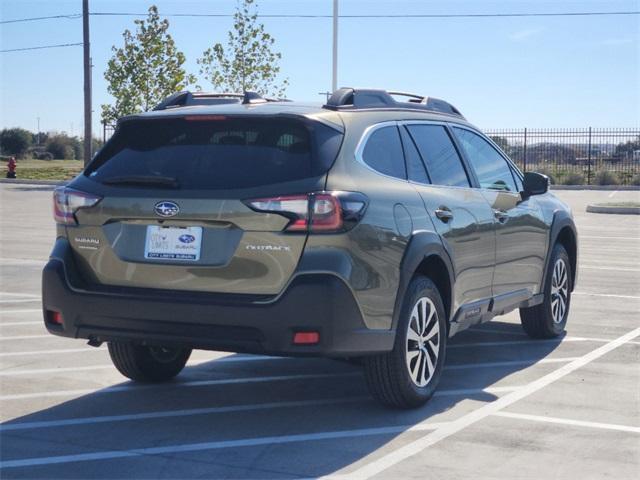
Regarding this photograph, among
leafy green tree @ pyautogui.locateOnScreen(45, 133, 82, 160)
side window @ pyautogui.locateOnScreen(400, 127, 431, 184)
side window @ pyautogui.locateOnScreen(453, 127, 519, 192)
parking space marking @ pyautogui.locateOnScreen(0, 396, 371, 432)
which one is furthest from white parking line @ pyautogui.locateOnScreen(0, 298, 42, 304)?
leafy green tree @ pyautogui.locateOnScreen(45, 133, 82, 160)

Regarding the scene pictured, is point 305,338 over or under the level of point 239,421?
over

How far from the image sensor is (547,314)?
8617 millimetres

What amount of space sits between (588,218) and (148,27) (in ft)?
86.2

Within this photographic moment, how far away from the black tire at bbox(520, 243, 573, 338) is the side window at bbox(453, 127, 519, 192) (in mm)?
876

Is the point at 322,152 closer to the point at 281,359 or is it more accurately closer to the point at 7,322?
the point at 281,359

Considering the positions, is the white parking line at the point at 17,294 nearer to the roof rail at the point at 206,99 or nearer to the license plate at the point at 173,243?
the roof rail at the point at 206,99

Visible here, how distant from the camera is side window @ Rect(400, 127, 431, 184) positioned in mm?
6527

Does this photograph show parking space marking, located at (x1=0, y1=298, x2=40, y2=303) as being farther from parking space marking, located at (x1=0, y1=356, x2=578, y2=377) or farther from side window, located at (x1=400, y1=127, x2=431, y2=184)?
side window, located at (x1=400, y1=127, x2=431, y2=184)

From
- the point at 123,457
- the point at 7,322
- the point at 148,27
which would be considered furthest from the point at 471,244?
the point at 148,27

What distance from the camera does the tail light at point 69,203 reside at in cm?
593

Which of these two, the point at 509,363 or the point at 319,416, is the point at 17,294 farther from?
the point at 319,416

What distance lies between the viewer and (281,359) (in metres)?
7.83

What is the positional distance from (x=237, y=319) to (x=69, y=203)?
131cm

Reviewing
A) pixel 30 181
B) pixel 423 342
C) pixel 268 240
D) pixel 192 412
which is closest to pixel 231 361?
pixel 192 412
